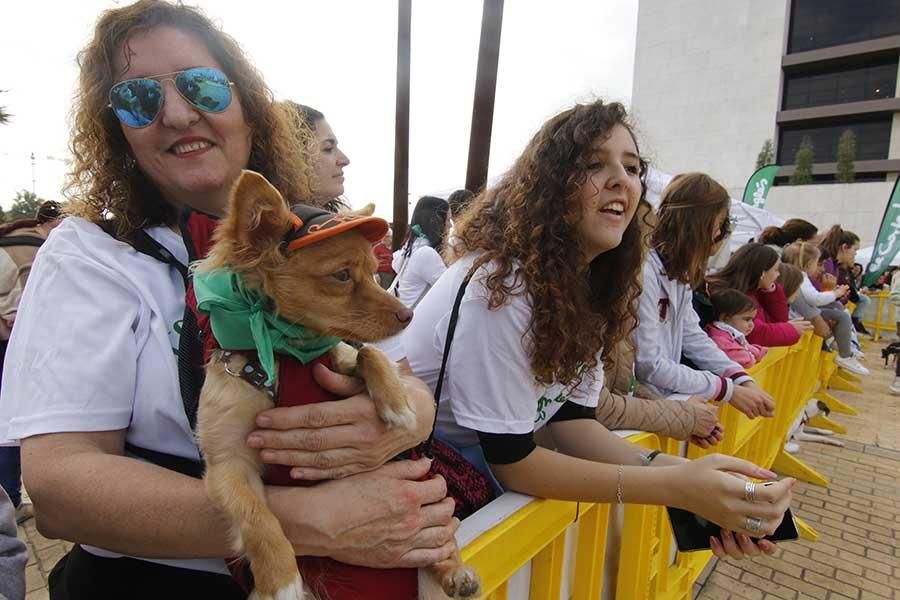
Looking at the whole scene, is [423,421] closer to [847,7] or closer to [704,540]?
[704,540]

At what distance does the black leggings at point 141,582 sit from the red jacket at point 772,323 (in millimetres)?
5013

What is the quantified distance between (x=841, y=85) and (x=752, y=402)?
178 feet

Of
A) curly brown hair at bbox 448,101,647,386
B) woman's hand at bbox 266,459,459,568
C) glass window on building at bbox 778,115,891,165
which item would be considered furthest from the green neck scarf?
glass window on building at bbox 778,115,891,165

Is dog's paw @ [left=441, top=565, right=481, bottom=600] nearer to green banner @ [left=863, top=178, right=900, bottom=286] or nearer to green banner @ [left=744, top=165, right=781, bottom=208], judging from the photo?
green banner @ [left=863, top=178, right=900, bottom=286]

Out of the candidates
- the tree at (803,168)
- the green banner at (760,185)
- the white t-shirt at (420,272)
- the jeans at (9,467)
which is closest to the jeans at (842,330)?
the white t-shirt at (420,272)

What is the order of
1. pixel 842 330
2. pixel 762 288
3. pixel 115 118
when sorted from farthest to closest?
1. pixel 842 330
2. pixel 762 288
3. pixel 115 118

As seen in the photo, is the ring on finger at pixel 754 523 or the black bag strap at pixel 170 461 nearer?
the black bag strap at pixel 170 461

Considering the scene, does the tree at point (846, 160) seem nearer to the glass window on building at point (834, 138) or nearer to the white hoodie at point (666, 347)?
the glass window on building at point (834, 138)

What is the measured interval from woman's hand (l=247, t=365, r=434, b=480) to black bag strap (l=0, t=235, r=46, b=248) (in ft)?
12.6

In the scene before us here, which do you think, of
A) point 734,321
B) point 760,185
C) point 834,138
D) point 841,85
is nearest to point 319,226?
point 734,321

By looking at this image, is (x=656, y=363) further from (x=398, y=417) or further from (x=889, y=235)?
(x=889, y=235)

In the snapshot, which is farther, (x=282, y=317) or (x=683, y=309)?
(x=683, y=309)

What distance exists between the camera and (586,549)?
7.18ft

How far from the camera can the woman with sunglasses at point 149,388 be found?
3.70 feet
